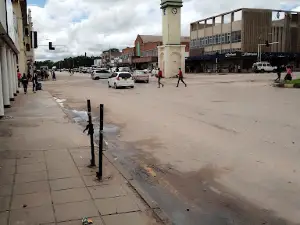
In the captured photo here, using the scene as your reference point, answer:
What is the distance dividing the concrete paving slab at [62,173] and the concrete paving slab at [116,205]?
4.64 feet

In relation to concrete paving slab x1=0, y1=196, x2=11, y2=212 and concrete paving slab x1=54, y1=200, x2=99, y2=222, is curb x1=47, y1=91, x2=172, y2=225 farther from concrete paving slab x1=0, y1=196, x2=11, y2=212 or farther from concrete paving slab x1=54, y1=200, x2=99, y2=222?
concrete paving slab x1=0, y1=196, x2=11, y2=212

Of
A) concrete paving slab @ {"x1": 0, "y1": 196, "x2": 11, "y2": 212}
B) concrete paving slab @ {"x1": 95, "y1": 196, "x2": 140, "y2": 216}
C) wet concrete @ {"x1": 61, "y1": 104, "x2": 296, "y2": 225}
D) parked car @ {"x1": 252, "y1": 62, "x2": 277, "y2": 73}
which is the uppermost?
parked car @ {"x1": 252, "y1": 62, "x2": 277, "y2": 73}

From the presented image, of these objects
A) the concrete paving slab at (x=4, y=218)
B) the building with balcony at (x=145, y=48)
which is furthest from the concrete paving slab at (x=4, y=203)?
the building with balcony at (x=145, y=48)

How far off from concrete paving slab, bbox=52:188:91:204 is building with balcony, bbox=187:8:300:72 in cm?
6638

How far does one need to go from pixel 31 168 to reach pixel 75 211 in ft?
8.13

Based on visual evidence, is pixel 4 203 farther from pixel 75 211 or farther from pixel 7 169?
pixel 7 169

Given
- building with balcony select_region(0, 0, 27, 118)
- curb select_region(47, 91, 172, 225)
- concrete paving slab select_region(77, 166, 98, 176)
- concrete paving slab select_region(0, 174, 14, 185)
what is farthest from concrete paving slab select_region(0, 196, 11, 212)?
building with balcony select_region(0, 0, 27, 118)

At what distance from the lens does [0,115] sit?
45.4 feet

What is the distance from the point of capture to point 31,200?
5.23 meters

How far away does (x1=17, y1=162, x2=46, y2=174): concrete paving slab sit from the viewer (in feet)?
22.2

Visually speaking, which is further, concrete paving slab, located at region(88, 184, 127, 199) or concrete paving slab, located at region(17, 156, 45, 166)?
concrete paving slab, located at region(17, 156, 45, 166)

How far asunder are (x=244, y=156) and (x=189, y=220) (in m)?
3.38

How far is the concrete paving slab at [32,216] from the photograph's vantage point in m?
4.52

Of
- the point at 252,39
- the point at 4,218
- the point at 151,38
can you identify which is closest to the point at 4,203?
the point at 4,218
